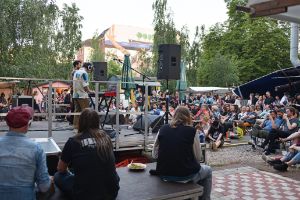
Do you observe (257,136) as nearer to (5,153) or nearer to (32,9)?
(5,153)

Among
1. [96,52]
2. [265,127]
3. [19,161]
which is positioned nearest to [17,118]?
[19,161]

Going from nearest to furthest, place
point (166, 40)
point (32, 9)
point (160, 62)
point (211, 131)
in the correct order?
point (160, 62) < point (211, 131) < point (32, 9) < point (166, 40)

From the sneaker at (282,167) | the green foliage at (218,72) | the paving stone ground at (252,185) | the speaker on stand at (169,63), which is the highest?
the green foliage at (218,72)

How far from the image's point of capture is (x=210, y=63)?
106 ft

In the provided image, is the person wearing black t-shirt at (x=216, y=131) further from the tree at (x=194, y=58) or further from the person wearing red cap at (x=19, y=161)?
the tree at (x=194, y=58)

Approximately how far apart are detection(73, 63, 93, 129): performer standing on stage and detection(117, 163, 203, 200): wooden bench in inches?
136

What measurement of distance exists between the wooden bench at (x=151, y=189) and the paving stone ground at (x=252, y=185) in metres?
2.10

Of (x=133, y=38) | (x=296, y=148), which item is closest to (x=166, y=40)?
(x=296, y=148)

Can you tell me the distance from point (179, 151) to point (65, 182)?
1.24 meters

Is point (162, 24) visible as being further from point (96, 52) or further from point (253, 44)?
point (96, 52)

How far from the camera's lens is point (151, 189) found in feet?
11.5

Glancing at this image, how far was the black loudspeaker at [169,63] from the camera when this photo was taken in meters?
9.16

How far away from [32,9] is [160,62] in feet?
32.2

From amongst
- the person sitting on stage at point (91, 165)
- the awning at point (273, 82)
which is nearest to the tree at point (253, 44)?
the awning at point (273, 82)
